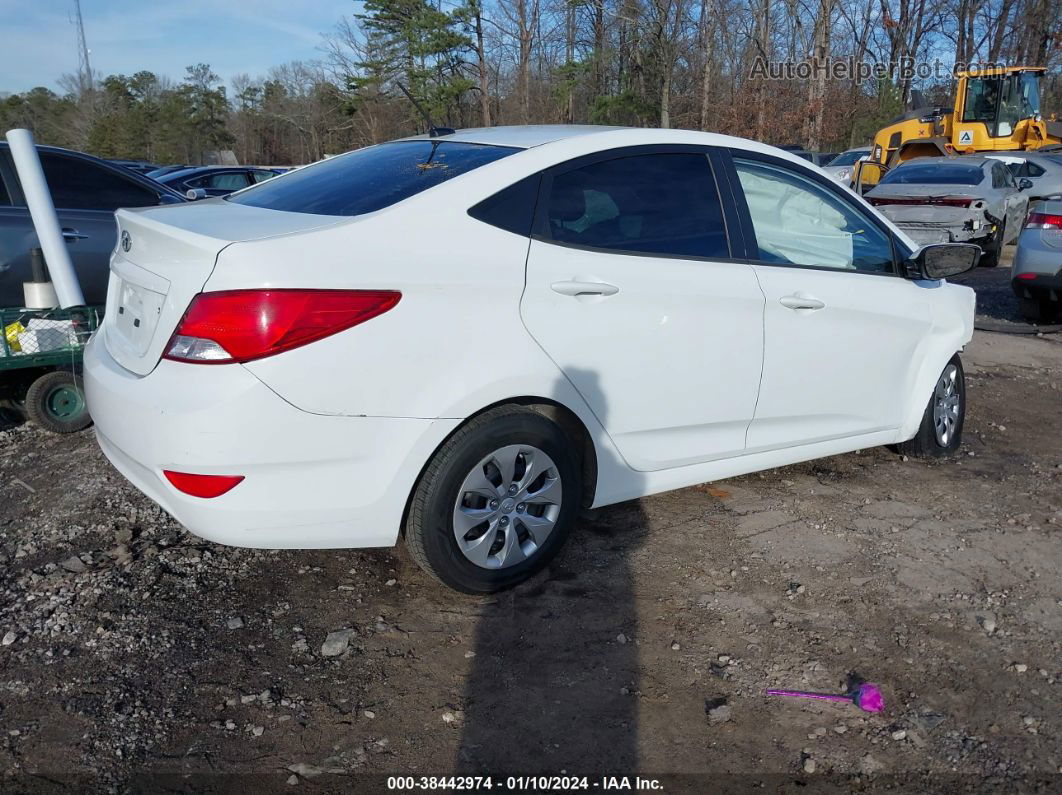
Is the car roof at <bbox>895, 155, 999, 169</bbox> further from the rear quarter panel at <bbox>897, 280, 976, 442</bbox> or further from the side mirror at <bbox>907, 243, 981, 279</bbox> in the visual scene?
the side mirror at <bbox>907, 243, 981, 279</bbox>

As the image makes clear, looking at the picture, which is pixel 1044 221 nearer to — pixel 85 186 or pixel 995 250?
pixel 995 250

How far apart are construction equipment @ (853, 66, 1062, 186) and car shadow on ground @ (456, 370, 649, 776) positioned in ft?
64.6

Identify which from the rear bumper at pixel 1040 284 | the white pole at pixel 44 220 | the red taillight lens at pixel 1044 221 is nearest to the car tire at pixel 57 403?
the white pole at pixel 44 220

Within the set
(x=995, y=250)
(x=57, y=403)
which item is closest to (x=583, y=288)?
(x=57, y=403)

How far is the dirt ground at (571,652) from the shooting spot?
2527 millimetres

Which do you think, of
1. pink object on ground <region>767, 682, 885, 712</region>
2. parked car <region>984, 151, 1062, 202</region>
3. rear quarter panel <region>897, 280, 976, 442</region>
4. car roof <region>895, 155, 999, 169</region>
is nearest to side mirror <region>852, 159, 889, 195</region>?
parked car <region>984, 151, 1062, 202</region>

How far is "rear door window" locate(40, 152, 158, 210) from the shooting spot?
618cm

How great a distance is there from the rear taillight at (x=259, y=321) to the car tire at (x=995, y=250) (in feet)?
43.3

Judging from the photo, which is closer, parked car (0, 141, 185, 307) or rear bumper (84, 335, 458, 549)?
rear bumper (84, 335, 458, 549)

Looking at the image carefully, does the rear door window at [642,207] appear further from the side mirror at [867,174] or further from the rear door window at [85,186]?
the side mirror at [867,174]

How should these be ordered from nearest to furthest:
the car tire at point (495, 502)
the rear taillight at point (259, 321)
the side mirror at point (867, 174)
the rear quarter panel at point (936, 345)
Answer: the rear taillight at point (259, 321), the car tire at point (495, 502), the rear quarter panel at point (936, 345), the side mirror at point (867, 174)

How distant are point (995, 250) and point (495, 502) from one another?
512 inches

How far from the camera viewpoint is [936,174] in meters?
14.4

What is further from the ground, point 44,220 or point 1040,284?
point 44,220
